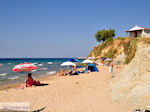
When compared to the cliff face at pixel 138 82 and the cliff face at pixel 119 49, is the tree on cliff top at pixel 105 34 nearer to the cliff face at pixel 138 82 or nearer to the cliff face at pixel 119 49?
the cliff face at pixel 119 49

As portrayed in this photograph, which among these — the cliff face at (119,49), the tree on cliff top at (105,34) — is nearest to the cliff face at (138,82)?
the cliff face at (119,49)

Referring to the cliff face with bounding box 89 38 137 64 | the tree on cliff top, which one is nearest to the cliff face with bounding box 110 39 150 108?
the cliff face with bounding box 89 38 137 64

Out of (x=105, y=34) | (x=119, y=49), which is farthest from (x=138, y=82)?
(x=105, y=34)

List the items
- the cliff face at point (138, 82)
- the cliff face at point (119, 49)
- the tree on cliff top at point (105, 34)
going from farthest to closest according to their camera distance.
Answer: the tree on cliff top at point (105, 34), the cliff face at point (119, 49), the cliff face at point (138, 82)

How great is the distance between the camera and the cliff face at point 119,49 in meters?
37.0

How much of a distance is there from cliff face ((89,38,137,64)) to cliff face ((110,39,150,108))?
29.4 meters

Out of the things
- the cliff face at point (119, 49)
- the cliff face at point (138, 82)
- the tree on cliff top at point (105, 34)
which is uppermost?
the tree on cliff top at point (105, 34)

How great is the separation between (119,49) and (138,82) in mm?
36468

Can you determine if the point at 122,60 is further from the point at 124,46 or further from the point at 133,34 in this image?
the point at 133,34

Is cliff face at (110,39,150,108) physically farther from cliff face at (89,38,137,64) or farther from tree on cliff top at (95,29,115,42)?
tree on cliff top at (95,29,115,42)

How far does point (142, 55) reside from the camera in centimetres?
705

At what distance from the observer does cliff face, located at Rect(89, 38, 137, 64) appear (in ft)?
121

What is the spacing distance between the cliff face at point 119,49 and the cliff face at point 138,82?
29.4 metres

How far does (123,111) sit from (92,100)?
172 centimetres
